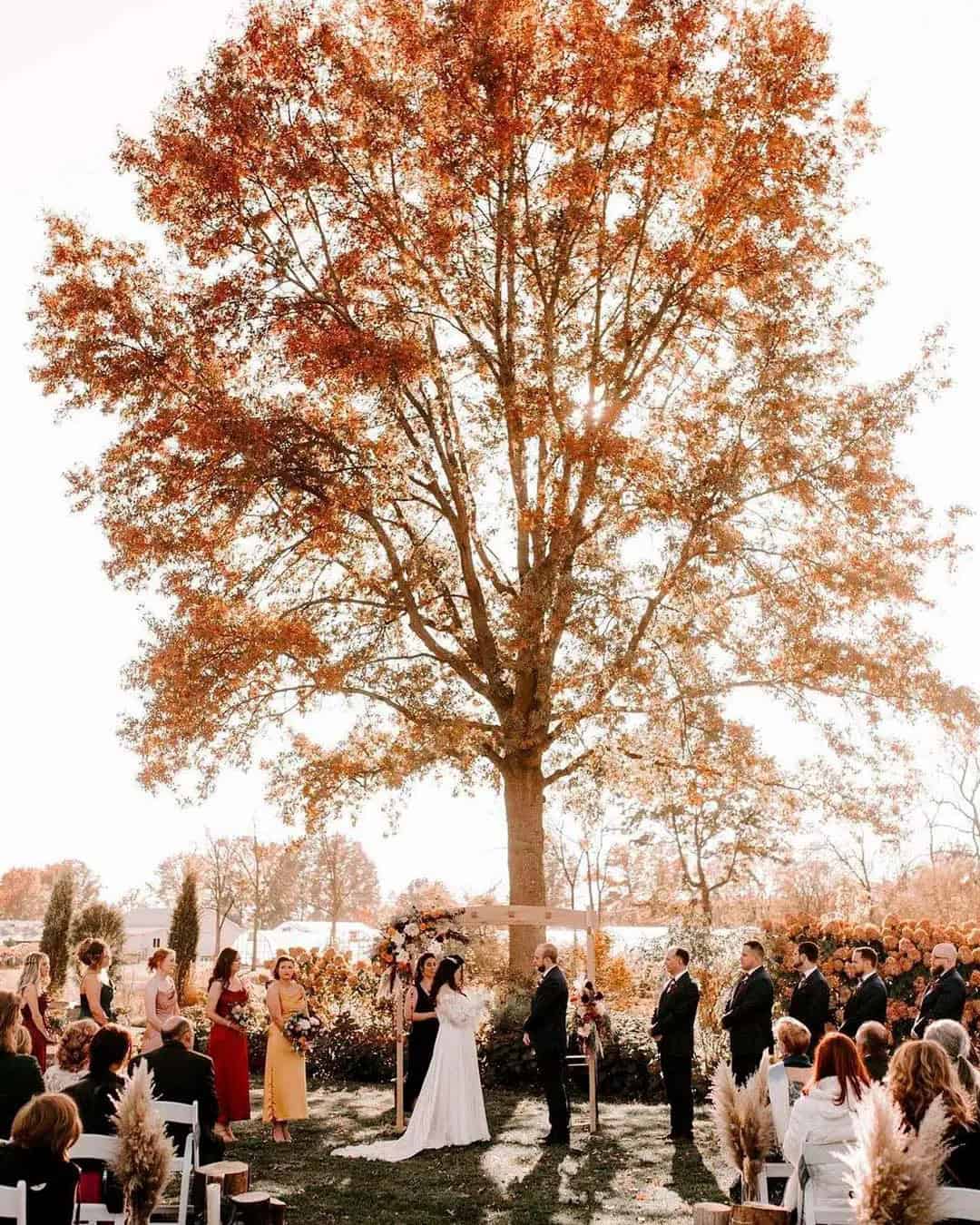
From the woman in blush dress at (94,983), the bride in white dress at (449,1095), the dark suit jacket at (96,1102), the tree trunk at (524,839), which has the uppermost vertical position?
the tree trunk at (524,839)

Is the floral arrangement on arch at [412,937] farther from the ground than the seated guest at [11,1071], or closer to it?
farther from the ground

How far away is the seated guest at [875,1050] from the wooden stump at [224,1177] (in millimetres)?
3647

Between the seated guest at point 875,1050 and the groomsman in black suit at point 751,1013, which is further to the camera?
the groomsman in black suit at point 751,1013

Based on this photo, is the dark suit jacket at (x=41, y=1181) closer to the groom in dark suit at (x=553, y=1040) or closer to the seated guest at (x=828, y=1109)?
the seated guest at (x=828, y=1109)

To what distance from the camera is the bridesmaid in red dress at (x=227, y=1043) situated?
11.4m

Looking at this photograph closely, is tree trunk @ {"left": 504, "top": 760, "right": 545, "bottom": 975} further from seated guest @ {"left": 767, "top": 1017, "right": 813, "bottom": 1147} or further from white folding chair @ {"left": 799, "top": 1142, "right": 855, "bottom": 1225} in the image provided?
white folding chair @ {"left": 799, "top": 1142, "right": 855, "bottom": 1225}

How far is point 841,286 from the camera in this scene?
1697 cm

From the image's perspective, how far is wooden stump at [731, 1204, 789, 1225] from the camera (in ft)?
18.3

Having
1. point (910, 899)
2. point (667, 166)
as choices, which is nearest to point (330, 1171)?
point (667, 166)

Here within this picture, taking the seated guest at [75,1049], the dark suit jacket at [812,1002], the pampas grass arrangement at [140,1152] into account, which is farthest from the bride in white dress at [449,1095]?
the pampas grass arrangement at [140,1152]

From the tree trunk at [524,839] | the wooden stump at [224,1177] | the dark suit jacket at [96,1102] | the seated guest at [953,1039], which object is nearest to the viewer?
the seated guest at [953,1039]

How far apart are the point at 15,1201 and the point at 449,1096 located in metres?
7.33

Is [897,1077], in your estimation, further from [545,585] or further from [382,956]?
[545,585]

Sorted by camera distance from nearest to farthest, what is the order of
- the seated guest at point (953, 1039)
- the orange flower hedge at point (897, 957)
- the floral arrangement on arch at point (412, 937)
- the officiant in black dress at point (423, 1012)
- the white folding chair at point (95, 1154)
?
1. the white folding chair at point (95, 1154)
2. the seated guest at point (953, 1039)
3. the officiant in black dress at point (423, 1012)
4. the floral arrangement on arch at point (412, 937)
5. the orange flower hedge at point (897, 957)
